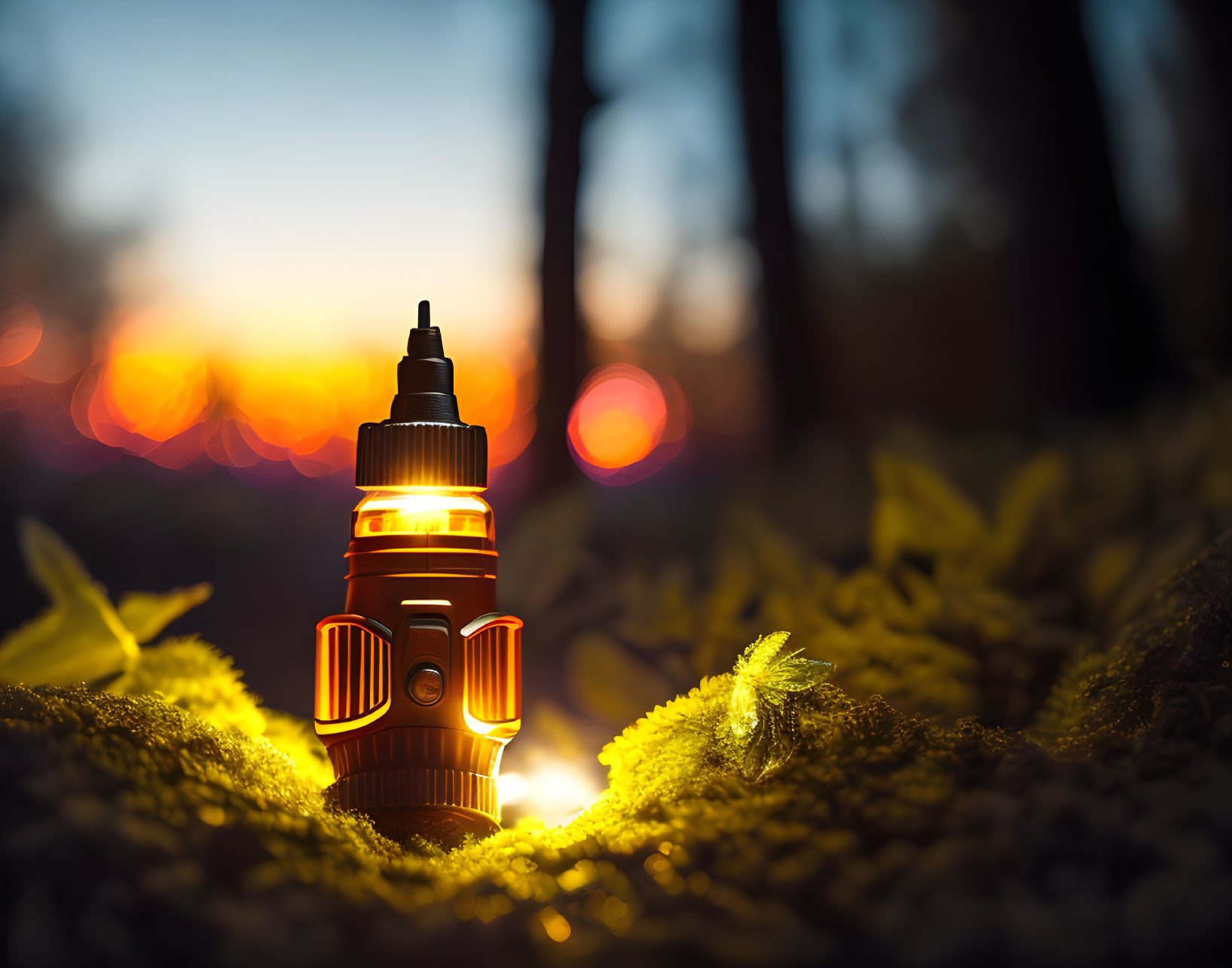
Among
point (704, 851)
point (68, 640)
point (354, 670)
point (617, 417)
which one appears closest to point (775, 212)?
point (617, 417)

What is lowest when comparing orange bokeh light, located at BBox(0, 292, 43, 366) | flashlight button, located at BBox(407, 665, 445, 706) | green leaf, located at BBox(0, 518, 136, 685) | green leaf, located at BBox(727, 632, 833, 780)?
green leaf, located at BBox(727, 632, 833, 780)

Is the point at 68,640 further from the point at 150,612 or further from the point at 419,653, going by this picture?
the point at 419,653

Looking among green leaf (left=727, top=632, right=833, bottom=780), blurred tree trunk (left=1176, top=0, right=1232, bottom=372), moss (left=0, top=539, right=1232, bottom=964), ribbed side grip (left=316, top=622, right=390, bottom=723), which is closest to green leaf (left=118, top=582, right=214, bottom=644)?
moss (left=0, top=539, right=1232, bottom=964)

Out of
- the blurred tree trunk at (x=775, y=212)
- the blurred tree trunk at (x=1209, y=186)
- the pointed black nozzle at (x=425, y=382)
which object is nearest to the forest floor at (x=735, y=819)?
the pointed black nozzle at (x=425, y=382)

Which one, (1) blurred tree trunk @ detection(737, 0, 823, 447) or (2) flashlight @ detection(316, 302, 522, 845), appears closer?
(2) flashlight @ detection(316, 302, 522, 845)

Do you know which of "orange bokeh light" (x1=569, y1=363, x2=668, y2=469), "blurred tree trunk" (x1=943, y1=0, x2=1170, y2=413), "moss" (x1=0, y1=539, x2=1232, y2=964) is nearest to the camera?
"moss" (x1=0, y1=539, x2=1232, y2=964)

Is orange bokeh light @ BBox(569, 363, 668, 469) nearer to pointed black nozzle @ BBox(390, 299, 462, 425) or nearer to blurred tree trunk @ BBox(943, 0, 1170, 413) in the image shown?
blurred tree trunk @ BBox(943, 0, 1170, 413)

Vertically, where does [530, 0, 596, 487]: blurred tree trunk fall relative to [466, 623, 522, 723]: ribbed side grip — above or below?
above
